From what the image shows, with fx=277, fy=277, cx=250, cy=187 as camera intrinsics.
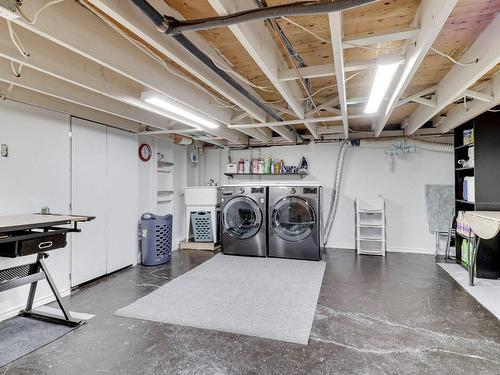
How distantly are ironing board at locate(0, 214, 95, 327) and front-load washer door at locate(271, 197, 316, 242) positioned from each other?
298 cm

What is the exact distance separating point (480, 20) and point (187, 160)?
487cm

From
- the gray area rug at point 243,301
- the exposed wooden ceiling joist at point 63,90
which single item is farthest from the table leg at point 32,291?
the exposed wooden ceiling joist at point 63,90

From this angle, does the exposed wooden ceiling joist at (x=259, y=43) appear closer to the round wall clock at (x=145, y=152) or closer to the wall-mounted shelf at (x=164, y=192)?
the round wall clock at (x=145, y=152)

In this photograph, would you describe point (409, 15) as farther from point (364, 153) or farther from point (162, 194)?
point (162, 194)

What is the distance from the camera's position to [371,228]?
16.9ft

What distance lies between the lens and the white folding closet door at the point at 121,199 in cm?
384

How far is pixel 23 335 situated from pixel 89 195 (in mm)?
1665

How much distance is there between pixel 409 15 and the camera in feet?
6.05

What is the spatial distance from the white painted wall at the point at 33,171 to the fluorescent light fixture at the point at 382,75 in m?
3.26

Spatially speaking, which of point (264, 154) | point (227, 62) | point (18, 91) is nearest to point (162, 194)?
point (264, 154)

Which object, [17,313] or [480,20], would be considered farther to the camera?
[17,313]

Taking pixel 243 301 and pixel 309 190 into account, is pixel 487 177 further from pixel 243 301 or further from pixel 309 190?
pixel 243 301

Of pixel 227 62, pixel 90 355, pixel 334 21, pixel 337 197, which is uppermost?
pixel 227 62

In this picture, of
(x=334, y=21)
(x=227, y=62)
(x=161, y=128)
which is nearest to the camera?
(x=334, y=21)
